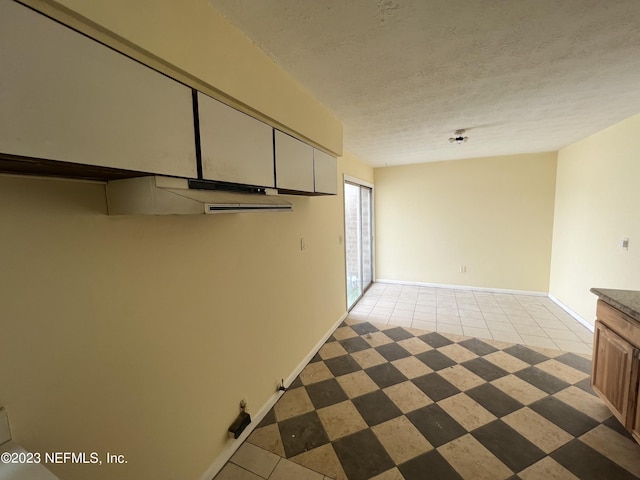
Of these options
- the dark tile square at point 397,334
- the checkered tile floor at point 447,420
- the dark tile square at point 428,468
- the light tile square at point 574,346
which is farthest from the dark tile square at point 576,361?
the dark tile square at point 428,468

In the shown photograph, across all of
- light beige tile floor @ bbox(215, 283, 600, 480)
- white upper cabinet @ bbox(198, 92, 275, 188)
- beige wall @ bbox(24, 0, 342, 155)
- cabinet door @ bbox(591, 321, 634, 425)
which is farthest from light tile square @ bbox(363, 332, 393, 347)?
beige wall @ bbox(24, 0, 342, 155)

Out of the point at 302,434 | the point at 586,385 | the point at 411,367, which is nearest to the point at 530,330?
the point at 586,385

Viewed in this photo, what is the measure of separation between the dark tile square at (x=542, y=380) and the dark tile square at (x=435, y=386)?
0.72m

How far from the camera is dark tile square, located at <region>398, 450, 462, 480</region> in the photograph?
62.6 inches

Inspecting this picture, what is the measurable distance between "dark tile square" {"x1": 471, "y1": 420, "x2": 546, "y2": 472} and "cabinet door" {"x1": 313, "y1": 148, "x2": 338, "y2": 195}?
87.7 inches

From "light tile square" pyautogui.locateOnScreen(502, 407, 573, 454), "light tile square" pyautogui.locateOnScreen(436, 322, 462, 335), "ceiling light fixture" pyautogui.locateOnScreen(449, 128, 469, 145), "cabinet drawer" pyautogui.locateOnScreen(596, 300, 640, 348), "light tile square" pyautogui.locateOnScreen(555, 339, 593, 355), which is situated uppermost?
"ceiling light fixture" pyautogui.locateOnScreen(449, 128, 469, 145)

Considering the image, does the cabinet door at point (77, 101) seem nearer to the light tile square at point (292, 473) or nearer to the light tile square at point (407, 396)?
the light tile square at point (292, 473)

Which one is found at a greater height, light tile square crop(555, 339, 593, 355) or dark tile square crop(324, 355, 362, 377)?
light tile square crop(555, 339, 593, 355)

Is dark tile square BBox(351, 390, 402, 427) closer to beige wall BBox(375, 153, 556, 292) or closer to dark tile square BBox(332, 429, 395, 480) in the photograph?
dark tile square BBox(332, 429, 395, 480)

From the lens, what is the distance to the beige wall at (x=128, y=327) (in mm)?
869

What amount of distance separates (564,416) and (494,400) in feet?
1.48

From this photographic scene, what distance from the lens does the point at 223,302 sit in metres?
1.70

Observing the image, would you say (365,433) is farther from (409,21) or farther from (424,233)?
(424,233)

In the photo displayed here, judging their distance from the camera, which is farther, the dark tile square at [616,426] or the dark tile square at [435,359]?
the dark tile square at [435,359]
